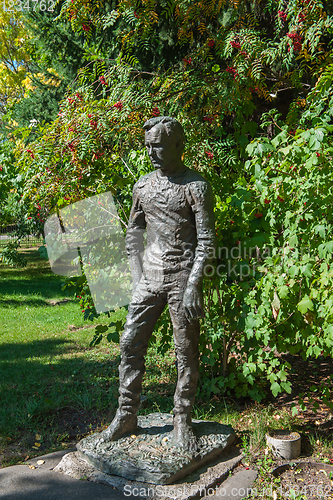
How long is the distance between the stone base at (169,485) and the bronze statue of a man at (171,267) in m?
0.22

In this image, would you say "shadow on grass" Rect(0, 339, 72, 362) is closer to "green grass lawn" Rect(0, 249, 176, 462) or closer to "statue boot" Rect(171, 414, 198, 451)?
"green grass lawn" Rect(0, 249, 176, 462)

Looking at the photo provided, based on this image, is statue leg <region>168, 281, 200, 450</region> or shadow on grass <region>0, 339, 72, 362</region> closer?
statue leg <region>168, 281, 200, 450</region>

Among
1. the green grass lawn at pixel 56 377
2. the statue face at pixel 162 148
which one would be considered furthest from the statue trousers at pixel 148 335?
the green grass lawn at pixel 56 377

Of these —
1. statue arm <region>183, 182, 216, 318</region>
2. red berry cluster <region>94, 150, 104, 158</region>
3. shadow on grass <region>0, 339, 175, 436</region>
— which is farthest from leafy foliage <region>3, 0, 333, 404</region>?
shadow on grass <region>0, 339, 175, 436</region>

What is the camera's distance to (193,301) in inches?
114

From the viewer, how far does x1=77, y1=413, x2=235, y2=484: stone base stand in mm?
2816

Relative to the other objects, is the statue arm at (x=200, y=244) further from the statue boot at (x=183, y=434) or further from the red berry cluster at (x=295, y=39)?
the red berry cluster at (x=295, y=39)

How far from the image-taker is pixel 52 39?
877 cm

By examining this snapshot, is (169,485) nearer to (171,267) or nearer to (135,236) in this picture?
(171,267)

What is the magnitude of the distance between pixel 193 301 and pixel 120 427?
111cm

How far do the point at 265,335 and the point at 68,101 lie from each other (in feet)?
9.65

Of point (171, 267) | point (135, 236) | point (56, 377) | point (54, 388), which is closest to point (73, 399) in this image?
point (54, 388)

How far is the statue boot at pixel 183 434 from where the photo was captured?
9.89 feet

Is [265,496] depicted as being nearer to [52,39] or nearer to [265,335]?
[265,335]
